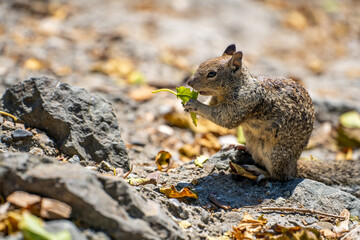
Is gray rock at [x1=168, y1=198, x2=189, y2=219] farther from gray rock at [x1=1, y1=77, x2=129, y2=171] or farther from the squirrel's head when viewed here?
the squirrel's head

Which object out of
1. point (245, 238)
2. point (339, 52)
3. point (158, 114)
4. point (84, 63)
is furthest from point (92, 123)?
point (339, 52)

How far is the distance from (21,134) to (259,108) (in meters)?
2.64

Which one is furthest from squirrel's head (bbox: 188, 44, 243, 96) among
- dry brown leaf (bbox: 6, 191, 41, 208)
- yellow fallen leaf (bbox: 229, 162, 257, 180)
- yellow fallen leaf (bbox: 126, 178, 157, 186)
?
dry brown leaf (bbox: 6, 191, 41, 208)

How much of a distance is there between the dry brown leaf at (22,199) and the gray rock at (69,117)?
127 centimetres

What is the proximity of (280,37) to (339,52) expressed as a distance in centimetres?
179

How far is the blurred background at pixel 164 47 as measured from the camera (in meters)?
7.17

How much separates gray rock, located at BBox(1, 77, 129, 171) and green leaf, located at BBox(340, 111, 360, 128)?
16.4 feet

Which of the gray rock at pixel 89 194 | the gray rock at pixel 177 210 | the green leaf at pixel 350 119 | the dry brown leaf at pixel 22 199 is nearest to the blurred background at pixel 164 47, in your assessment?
the green leaf at pixel 350 119

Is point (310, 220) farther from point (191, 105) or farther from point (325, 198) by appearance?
point (191, 105)

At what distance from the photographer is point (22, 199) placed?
2.91 m

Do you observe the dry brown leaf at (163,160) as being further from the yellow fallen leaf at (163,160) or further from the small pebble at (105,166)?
the small pebble at (105,166)

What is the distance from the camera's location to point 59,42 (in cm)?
882

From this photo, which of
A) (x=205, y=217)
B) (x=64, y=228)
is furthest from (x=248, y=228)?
(x=64, y=228)

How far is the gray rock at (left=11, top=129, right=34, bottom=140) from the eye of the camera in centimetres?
410
